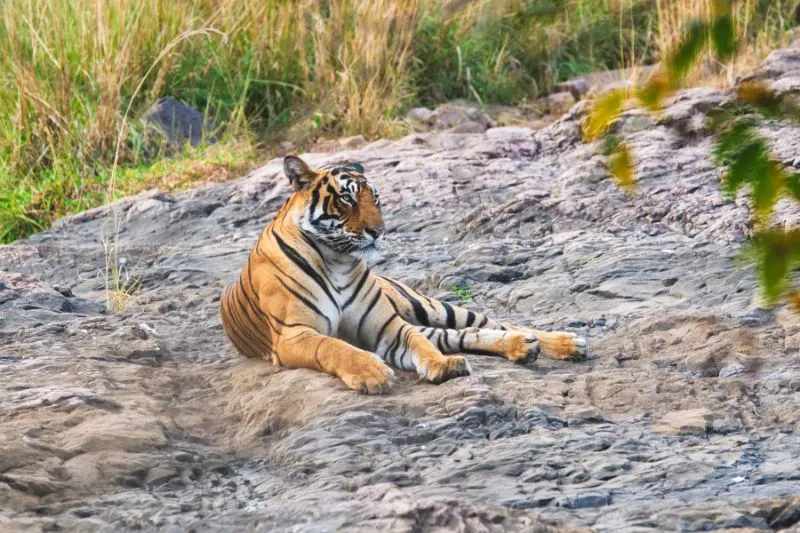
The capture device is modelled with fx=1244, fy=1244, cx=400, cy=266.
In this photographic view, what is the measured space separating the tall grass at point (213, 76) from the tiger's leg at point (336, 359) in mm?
4141

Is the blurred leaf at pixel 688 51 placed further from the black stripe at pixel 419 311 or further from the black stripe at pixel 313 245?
the black stripe at pixel 419 311

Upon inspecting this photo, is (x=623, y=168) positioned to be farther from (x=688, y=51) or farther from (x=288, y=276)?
(x=288, y=276)

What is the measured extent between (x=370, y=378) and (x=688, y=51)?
136 inches

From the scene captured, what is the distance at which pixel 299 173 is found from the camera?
5.52m

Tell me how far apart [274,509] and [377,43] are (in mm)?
7226

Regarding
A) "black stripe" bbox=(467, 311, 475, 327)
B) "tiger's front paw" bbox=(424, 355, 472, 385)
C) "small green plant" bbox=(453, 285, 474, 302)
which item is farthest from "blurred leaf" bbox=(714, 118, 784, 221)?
"small green plant" bbox=(453, 285, 474, 302)

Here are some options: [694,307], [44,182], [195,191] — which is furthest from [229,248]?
[694,307]

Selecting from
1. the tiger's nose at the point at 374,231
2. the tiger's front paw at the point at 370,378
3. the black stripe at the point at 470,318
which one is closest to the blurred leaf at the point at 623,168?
the tiger's front paw at the point at 370,378

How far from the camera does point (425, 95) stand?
448 inches

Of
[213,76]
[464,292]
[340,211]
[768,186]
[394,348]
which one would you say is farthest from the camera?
[213,76]

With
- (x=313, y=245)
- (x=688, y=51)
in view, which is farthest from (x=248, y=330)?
(x=688, y=51)

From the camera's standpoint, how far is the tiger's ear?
5488 millimetres

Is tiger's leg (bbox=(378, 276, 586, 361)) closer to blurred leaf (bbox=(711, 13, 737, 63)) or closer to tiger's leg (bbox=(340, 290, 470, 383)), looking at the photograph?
tiger's leg (bbox=(340, 290, 470, 383))

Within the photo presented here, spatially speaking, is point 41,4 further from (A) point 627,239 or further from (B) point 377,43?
(A) point 627,239
